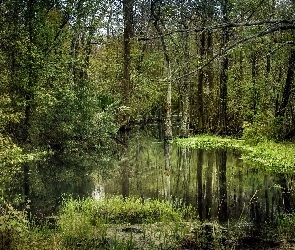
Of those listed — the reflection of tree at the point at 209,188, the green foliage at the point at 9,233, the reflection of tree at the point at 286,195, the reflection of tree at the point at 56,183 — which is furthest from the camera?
the reflection of tree at the point at 56,183

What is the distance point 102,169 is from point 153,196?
6.10 meters

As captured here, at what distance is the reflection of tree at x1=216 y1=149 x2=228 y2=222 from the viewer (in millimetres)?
10626

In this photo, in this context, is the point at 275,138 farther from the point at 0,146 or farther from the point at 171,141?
the point at 0,146

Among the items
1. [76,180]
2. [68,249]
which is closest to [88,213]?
[68,249]

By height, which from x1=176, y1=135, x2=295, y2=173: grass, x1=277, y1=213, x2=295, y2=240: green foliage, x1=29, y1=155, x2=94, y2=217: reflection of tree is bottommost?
x1=29, y1=155, x2=94, y2=217: reflection of tree

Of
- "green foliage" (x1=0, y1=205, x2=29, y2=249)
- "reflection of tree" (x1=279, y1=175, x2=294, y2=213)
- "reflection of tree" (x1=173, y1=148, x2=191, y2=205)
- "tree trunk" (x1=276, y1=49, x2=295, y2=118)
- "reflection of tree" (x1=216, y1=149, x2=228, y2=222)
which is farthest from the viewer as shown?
"tree trunk" (x1=276, y1=49, x2=295, y2=118)

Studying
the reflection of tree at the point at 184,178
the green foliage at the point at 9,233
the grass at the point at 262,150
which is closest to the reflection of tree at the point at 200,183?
the reflection of tree at the point at 184,178

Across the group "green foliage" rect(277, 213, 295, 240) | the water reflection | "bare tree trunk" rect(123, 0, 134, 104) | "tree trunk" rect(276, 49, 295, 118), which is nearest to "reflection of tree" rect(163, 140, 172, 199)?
the water reflection

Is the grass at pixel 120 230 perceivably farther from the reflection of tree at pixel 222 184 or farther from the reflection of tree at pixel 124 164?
the reflection of tree at pixel 124 164

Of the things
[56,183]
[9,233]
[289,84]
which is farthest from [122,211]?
[289,84]

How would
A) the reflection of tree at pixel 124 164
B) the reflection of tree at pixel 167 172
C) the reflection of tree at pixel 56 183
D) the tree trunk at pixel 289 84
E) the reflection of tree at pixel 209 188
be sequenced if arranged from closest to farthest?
1. the reflection of tree at pixel 209 188
2. the reflection of tree at pixel 56 183
3. the reflection of tree at pixel 167 172
4. the reflection of tree at pixel 124 164
5. the tree trunk at pixel 289 84

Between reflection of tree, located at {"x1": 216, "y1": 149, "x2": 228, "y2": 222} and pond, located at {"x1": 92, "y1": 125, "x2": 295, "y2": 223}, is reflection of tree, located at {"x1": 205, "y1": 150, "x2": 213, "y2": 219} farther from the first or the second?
reflection of tree, located at {"x1": 216, "y1": 149, "x2": 228, "y2": 222}

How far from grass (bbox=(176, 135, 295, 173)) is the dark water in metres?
0.75

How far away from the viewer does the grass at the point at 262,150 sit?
17156mm
